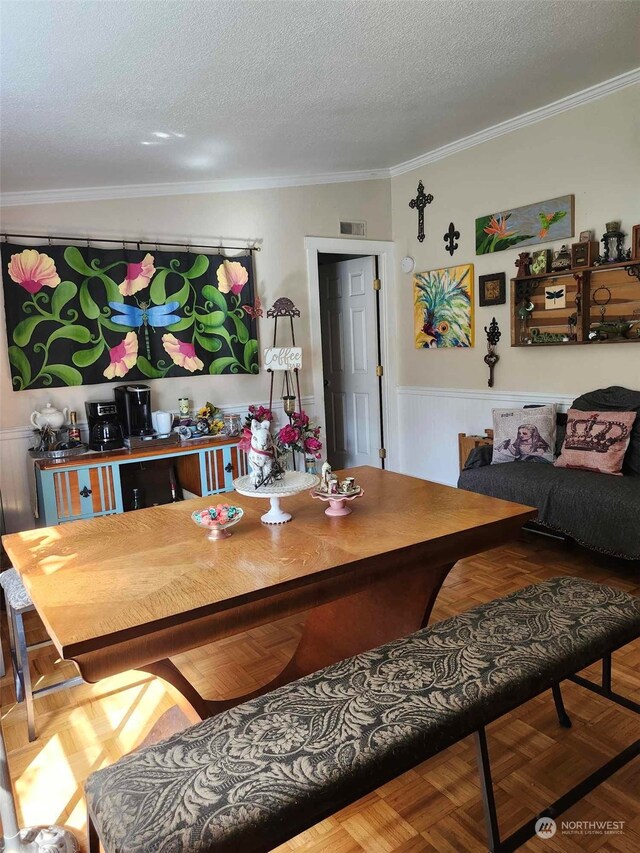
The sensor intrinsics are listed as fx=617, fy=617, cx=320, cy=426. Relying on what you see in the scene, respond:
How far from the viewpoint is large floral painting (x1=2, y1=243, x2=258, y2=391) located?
385 centimetres

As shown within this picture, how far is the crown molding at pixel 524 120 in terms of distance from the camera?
11.7 feet

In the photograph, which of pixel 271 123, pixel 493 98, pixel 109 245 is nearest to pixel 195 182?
pixel 109 245

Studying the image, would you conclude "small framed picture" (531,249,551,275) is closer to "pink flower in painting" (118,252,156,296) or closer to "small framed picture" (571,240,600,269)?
"small framed picture" (571,240,600,269)

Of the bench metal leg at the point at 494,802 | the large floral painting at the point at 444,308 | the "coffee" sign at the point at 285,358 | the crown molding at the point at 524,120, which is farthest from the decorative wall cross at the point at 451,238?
the bench metal leg at the point at 494,802

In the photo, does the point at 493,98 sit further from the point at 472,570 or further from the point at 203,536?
the point at 203,536

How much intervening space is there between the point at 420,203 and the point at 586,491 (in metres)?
2.83

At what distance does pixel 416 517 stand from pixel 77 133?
2.57 metres

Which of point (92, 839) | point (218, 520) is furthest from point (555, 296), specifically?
point (92, 839)

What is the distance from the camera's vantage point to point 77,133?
311 centimetres

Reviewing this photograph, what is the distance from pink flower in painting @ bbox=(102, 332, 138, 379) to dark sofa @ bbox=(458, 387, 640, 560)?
2.35 m

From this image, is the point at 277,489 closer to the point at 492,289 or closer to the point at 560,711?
the point at 560,711

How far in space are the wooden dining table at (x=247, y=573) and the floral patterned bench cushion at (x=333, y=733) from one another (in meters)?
0.21

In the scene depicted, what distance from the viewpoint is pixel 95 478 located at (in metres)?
3.75

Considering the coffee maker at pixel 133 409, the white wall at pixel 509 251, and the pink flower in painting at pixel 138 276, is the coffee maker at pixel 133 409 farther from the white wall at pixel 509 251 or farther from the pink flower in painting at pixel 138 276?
the white wall at pixel 509 251
